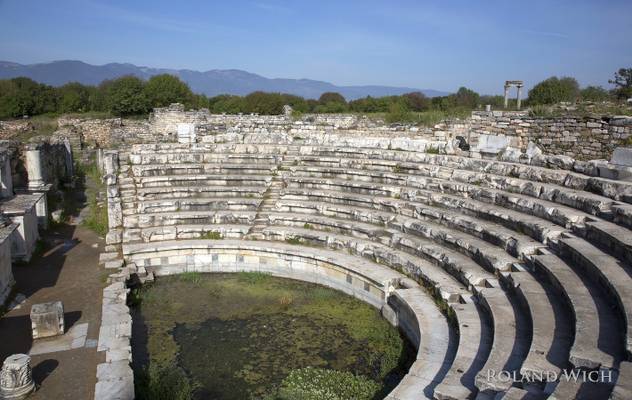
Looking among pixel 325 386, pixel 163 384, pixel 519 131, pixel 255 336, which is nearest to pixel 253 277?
pixel 255 336

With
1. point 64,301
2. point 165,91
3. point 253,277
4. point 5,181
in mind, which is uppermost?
point 165,91

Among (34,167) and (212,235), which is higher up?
(34,167)

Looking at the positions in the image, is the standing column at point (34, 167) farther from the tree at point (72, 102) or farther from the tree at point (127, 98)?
the tree at point (72, 102)

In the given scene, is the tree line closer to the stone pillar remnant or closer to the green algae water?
the green algae water

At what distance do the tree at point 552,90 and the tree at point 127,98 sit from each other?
27084mm

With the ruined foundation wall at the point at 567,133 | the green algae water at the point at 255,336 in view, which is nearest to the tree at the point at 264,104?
the ruined foundation wall at the point at 567,133

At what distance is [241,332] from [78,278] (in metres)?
3.77

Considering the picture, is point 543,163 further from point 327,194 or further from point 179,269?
point 179,269

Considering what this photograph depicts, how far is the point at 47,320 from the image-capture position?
23.0 feet

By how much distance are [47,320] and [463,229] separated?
24.1ft

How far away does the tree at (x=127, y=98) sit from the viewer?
3544 cm

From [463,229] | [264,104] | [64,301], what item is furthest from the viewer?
[264,104]

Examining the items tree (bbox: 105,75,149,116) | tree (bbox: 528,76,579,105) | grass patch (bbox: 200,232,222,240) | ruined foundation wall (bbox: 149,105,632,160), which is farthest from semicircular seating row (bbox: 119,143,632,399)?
tree (bbox: 105,75,149,116)

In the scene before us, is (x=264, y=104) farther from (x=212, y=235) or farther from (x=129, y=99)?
(x=212, y=235)
